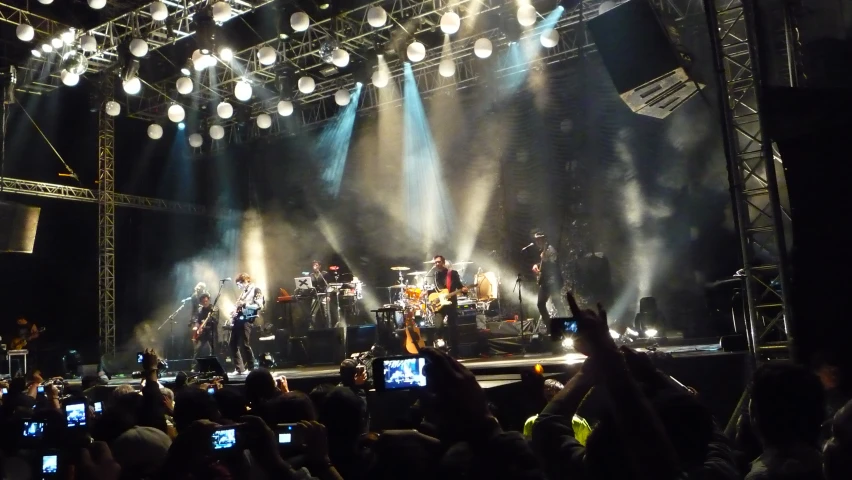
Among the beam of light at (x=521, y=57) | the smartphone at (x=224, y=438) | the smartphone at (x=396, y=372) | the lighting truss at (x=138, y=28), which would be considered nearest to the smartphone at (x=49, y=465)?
the smartphone at (x=224, y=438)

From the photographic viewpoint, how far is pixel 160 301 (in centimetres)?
1536

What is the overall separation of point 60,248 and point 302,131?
225 inches

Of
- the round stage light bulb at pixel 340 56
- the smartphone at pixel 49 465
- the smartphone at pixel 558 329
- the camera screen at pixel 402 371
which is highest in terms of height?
the round stage light bulb at pixel 340 56

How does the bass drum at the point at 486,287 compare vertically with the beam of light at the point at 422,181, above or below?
below

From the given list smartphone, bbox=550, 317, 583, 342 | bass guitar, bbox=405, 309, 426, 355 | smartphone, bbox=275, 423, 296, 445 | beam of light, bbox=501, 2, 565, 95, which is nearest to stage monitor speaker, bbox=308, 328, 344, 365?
bass guitar, bbox=405, 309, 426, 355

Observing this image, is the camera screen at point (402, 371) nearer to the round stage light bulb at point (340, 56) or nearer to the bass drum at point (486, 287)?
the round stage light bulb at point (340, 56)

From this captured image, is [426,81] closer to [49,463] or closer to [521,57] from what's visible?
[521,57]

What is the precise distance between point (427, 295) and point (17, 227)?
299 inches

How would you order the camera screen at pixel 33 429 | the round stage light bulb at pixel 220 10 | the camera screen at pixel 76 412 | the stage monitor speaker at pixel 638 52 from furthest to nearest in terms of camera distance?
1. the round stage light bulb at pixel 220 10
2. the stage monitor speaker at pixel 638 52
3. the camera screen at pixel 76 412
4. the camera screen at pixel 33 429

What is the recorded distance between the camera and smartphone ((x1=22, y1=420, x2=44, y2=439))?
9.79 ft

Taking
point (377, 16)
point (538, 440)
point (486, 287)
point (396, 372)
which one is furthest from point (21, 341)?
point (538, 440)

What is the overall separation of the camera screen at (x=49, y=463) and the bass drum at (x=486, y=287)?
9.64 meters

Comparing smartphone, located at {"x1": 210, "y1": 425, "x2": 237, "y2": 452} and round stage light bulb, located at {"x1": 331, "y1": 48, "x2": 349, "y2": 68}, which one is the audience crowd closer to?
smartphone, located at {"x1": 210, "y1": 425, "x2": 237, "y2": 452}

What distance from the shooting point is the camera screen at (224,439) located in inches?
74.4
